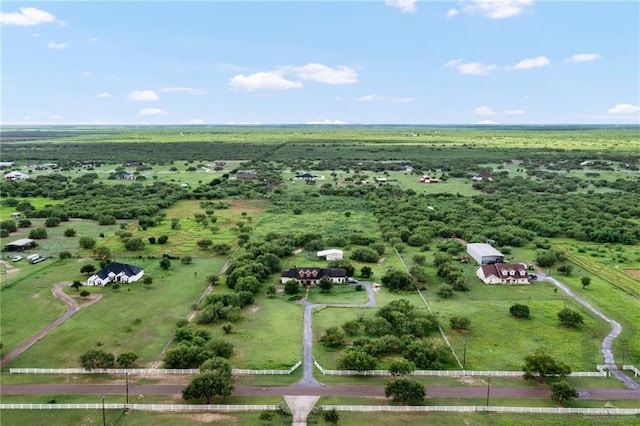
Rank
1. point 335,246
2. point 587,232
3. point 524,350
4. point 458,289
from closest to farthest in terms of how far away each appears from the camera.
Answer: point 524,350 → point 458,289 → point 335,246 → point 587,232

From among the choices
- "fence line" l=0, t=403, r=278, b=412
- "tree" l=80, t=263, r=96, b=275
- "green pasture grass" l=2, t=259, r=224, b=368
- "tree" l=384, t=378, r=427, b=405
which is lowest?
"fence line" l=0, t=403, r=278, b=412

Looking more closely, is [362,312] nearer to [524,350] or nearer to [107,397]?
[524,350]

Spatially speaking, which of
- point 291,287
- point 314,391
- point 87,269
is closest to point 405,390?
point 314,391

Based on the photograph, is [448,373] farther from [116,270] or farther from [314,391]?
[116,270]

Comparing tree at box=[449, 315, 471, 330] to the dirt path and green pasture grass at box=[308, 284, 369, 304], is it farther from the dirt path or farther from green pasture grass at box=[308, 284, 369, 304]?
the dirt path

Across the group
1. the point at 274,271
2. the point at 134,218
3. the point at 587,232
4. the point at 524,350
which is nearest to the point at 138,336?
the point at 274,271

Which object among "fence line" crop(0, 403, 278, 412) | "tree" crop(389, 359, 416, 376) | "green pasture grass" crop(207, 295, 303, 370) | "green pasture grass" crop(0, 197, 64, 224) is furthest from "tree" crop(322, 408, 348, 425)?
"green pasture grass" crop(0, 197, 64, 224)
